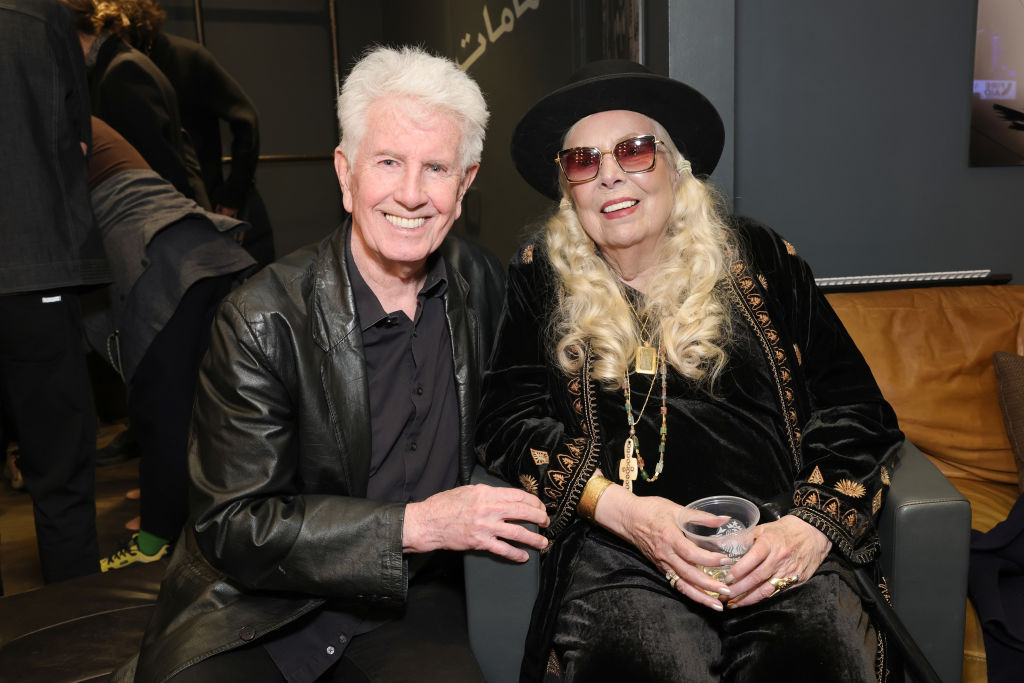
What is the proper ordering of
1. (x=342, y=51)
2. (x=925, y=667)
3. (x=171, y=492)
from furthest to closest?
(x=342, y=51), (x=171, y=492), (x=925, y=667)

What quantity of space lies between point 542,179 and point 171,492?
1779 millimetres

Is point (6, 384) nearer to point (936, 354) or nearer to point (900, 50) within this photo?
point (936, 354)

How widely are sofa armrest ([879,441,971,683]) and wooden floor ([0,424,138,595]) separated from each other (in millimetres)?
2736

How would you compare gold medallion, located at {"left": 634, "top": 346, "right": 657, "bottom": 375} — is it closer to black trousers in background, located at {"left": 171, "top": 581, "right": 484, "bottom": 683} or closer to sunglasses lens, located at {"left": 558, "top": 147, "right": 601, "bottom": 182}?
sunglasses lens, located at {"left": 558, "top": 147, "right": 601, "bottom": 182}

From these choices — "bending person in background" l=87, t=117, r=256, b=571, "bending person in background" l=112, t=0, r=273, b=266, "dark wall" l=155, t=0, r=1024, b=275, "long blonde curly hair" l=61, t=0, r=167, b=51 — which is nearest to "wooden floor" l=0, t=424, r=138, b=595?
"bending person in background" l=87, t=117, r=256, b=571

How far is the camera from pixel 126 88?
3.23 metres

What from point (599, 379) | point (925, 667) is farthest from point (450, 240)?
point (925, 667)

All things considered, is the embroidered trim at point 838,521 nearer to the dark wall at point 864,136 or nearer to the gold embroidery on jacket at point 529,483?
the gold embroidery on jacket at point 529,483

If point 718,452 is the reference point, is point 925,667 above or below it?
below

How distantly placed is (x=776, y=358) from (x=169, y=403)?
2046mm

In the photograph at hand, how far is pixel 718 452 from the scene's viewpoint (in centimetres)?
176

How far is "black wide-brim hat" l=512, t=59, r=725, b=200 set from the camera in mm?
1838

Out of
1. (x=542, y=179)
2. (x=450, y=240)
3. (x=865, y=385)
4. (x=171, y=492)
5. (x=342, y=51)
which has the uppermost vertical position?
(x=342, y=51)

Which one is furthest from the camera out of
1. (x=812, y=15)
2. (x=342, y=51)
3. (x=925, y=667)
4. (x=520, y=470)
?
(x=342, y=51)
